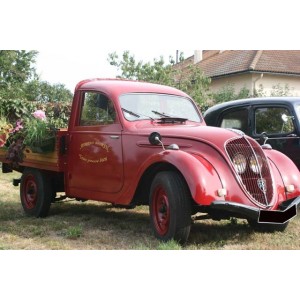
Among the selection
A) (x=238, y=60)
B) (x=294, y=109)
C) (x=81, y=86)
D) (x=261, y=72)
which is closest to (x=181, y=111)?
(x=81, y=86)

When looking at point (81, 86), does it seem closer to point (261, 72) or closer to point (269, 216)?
point (269, 216)

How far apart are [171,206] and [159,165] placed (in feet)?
1.90

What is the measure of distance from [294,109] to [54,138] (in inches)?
142

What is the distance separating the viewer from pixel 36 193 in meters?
6.51

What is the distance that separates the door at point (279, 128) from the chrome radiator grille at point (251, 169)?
212 centimetres

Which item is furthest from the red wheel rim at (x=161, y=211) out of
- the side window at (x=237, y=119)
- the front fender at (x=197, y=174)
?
the side window at (x=237, y=119)

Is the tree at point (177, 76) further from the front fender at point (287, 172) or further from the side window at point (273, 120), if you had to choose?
the front fender at point (287, 172)

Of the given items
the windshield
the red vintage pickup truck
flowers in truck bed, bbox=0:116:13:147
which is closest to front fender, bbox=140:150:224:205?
the red vintage pickup truck

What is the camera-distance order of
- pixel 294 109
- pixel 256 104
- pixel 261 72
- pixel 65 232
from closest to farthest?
pixel 65 232
pixel 294 109
pixel 256 104
pixel 261 72

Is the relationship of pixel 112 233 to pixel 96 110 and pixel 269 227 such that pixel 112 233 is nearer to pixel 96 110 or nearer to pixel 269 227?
pixel 96 110

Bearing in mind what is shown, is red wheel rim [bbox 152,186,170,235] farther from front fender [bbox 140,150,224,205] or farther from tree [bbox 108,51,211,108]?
tree [bbox 108,51,211,108]

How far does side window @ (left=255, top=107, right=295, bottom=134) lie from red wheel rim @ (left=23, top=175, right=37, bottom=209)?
3.59m

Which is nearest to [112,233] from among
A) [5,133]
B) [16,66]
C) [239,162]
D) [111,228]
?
[111,228]

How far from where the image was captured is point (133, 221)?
6.12 m
